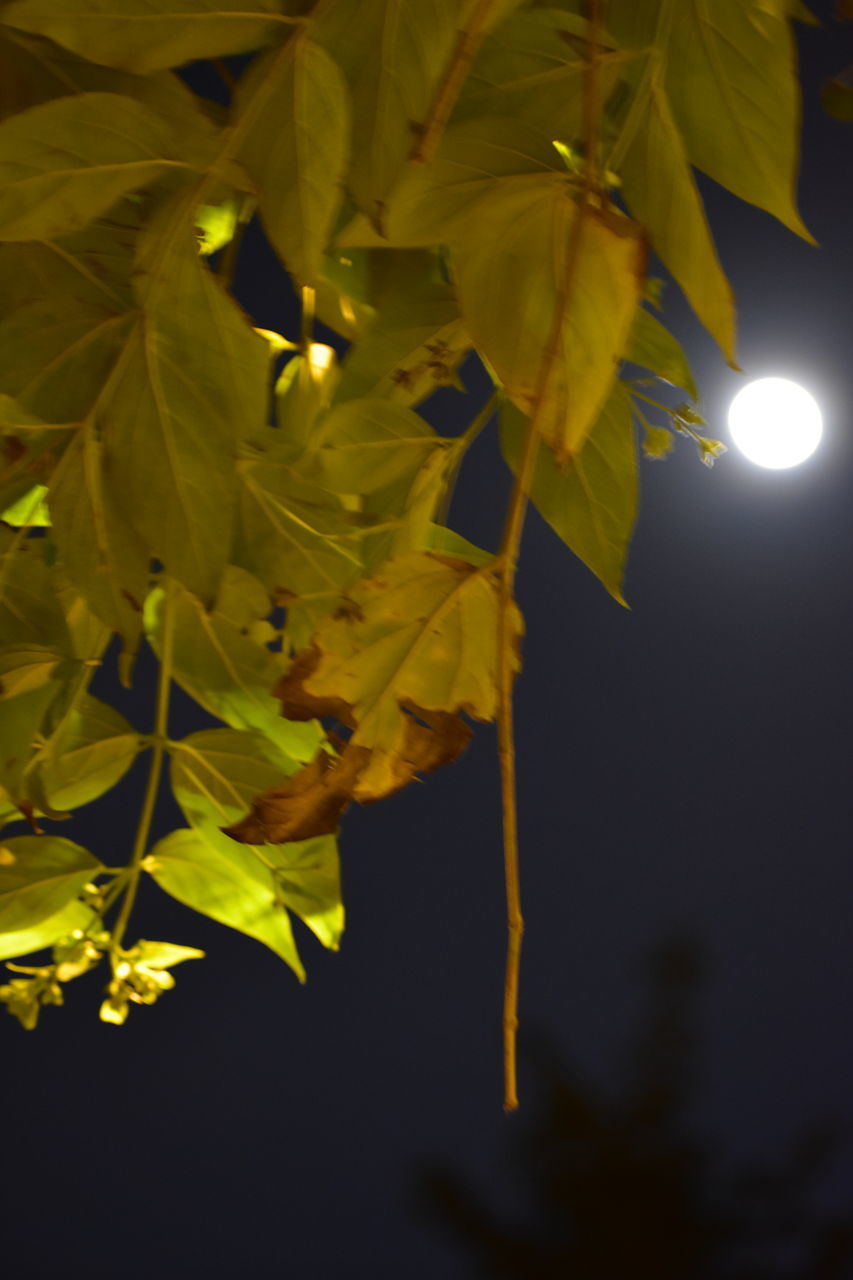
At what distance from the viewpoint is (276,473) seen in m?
0.16

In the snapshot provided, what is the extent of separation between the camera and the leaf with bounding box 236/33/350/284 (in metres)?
0.11

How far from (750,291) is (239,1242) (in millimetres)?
999

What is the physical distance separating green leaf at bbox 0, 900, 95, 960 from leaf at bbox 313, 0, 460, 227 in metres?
0.13

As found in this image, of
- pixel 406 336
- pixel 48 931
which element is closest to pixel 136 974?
pixel 48 931

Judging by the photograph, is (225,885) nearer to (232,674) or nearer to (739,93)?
(232,674)

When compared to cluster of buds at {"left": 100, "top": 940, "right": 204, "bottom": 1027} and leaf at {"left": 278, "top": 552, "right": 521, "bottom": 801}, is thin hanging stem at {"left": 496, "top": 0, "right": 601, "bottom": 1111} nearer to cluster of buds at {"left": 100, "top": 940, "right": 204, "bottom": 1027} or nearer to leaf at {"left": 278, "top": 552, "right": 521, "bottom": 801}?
leaf at {"left": 278, "top": 552, "right": 521, "bottom": 801}

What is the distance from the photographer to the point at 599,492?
0.13 m

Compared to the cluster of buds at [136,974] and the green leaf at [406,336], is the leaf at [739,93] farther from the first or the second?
the cluster of buds at [136,974]

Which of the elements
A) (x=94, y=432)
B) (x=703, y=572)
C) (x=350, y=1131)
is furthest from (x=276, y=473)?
(x=350, y=1131)

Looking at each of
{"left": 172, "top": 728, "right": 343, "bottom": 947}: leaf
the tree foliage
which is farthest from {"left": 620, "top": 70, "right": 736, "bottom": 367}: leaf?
{"left": 172, "top": 728, "right": 343, "bottom": 947}: leaf

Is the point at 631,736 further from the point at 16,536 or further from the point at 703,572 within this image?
the point at 16,536

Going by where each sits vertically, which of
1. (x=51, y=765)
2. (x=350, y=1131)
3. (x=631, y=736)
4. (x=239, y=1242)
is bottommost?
(x=239, y=1242)

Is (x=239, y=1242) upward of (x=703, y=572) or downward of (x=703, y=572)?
downward

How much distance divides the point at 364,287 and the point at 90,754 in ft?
0.29
